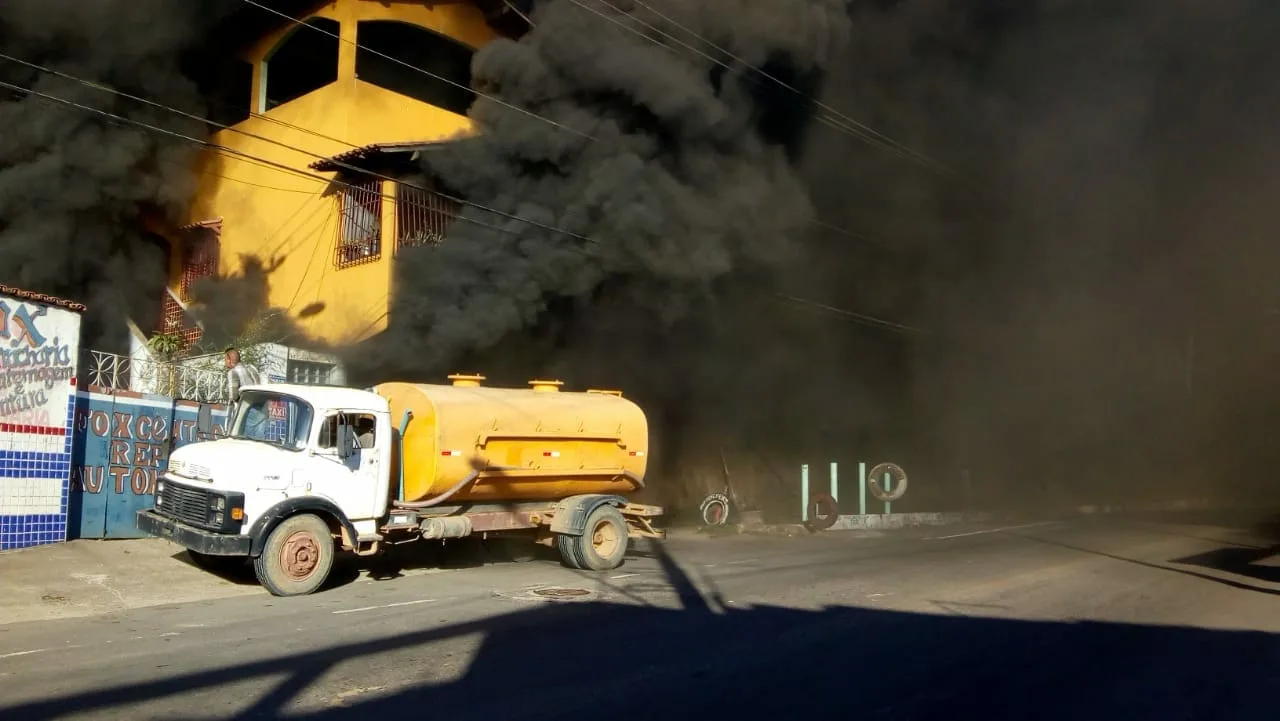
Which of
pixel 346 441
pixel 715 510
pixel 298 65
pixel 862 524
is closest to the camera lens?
pixel 346 441

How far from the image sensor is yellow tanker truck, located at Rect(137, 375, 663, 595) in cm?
924

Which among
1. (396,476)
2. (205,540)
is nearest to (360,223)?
(396,476)

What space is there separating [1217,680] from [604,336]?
1358 centimetres

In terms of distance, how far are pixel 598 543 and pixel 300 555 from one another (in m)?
3.88

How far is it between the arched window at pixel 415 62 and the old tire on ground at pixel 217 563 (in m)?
11.9

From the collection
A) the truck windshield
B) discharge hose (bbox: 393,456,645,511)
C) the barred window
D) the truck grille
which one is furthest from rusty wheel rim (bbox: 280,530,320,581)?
the barred window

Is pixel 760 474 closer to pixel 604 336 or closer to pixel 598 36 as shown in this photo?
pixel 604 336

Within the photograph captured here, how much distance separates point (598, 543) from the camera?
39.5ft

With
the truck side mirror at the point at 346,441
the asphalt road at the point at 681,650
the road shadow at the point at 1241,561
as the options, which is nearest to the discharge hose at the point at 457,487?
the asphalt road at the point at 681,650

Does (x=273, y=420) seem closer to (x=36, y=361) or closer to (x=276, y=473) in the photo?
(x=276, y=473)

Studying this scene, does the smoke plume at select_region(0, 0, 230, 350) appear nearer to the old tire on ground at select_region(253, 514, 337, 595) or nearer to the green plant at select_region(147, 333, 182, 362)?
the green plant at select_region(147, 333, 182, 362)

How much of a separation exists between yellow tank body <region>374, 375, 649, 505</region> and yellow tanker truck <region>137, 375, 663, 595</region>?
0.02m

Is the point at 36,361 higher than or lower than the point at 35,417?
higher

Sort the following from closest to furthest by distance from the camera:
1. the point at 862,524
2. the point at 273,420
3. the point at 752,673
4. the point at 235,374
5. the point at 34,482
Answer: the point at 752,673 → the point at 273,420 → the point at 34,482 → the point at 235,374 → the point at 862,524
